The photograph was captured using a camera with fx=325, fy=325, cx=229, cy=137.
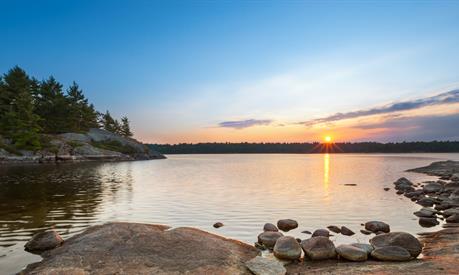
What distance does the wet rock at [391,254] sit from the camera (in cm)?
1295

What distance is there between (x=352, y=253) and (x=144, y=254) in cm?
838

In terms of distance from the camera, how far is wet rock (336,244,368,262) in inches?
516

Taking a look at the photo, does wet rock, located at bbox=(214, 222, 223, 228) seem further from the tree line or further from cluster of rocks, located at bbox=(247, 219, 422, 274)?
the tree line

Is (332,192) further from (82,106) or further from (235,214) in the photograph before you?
(82,106)

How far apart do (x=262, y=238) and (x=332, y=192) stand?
25018mm

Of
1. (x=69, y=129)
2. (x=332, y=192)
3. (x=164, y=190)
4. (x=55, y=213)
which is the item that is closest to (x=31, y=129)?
(x=69, y=129)

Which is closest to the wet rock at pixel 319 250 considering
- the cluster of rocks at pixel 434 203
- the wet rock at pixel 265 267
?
the wet rock at pixel 265 267

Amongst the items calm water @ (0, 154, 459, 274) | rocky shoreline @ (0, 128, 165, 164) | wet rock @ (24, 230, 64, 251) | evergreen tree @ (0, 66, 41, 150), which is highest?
evergreen tree @ (0, 66, 41, 150)

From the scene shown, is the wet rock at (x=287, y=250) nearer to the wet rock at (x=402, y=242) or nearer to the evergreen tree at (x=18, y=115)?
the wet rock at (x=402, y=242)

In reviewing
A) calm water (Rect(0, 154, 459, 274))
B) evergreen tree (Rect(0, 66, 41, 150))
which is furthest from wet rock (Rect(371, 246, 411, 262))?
evergreen tree (Rect(0, 66, 41, 150))

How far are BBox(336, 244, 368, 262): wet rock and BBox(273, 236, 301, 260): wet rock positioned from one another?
1.73 metres

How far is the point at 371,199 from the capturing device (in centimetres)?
3288

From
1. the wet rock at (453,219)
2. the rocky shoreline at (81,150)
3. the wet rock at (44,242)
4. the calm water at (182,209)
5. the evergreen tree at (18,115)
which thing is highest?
the evergreen tree at (18,115)

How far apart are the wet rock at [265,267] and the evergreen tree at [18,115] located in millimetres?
87509
